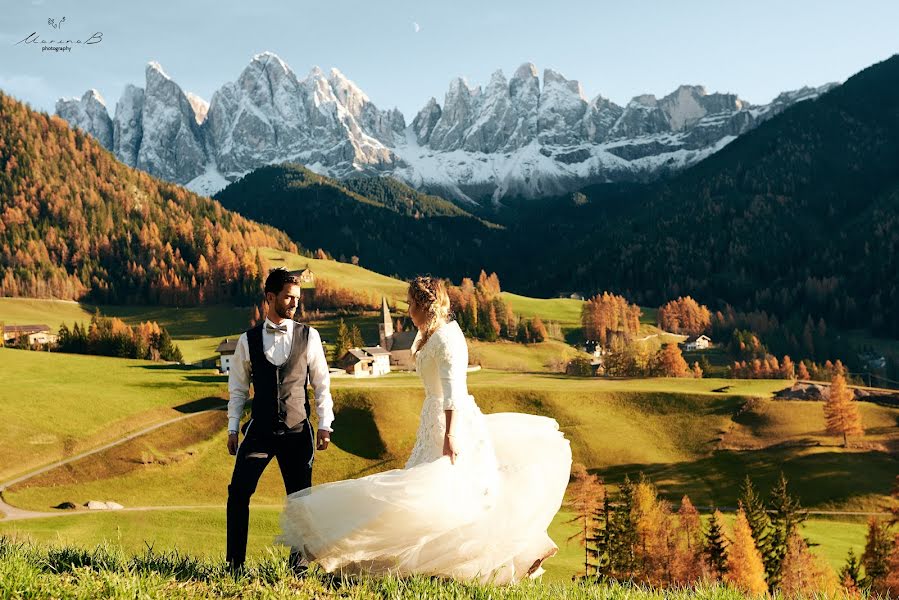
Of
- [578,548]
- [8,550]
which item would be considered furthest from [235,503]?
[578,548]

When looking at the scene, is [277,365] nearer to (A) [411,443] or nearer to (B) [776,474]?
(A) [411,443]

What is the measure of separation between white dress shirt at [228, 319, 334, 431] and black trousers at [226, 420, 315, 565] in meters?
0.40

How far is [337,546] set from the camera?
30.4ft

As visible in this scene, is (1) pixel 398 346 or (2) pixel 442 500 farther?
(1) pixel 398 346

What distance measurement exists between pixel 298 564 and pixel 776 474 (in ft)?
260

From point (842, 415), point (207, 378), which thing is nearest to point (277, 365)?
point (842, 415)

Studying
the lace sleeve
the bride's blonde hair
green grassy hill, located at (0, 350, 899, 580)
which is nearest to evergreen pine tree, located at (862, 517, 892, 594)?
green grassy hill, located at (0, 350, 899, 580)

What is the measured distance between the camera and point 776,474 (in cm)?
7694

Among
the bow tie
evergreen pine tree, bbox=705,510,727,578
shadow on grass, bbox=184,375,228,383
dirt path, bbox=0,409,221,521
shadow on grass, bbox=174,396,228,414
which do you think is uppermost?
the bow tie

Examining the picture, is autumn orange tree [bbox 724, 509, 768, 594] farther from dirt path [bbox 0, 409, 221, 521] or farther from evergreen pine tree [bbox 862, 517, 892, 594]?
dirt path [bbox 0, 409, 221, 521]

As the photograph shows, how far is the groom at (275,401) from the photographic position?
1067 centimetres

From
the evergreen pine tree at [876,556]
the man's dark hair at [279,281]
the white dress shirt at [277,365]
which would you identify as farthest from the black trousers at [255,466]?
the evergreen pine tree at [876,556]

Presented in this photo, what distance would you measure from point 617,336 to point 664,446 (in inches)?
3952

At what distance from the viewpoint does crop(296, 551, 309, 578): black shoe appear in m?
8.97
